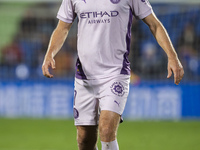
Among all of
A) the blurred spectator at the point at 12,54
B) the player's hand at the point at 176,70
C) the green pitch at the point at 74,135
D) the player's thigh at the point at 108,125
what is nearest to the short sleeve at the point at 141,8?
the player's hand at the point at 176,70

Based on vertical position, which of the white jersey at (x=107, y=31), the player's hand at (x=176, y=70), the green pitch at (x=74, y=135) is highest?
the white jersey at (x=107, y=31)

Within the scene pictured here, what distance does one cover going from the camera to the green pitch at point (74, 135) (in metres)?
8.38

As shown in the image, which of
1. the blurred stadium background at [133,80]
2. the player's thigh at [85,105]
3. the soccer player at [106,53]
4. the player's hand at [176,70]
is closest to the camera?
the player's hand at [176,70]

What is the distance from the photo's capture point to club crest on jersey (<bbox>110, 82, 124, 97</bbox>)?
15.8 feet

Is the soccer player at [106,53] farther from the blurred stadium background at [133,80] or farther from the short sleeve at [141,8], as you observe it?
the blurred stadium background at [133,80]

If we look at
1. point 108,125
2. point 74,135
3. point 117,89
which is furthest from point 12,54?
point 108,125

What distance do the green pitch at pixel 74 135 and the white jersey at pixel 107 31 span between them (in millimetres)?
3423

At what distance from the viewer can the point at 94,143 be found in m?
5.22

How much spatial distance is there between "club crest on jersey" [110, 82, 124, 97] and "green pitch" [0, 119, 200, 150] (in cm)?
340

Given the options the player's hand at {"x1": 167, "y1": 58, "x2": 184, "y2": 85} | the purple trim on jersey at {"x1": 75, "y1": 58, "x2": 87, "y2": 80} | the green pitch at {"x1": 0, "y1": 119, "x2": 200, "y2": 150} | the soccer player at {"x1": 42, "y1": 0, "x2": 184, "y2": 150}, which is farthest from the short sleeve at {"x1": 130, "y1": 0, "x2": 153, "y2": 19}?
the green pitch at {"x1": 0, "y1": 119, "x2": 200, "y2": 150}

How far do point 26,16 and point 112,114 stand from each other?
985 cm

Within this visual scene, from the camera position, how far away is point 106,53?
4.89 metres

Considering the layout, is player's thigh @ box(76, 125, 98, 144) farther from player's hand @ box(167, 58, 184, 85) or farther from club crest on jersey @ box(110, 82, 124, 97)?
player's hand @ box(167, 58, 184, 85)

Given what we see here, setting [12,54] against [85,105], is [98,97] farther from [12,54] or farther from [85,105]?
[12,54]
